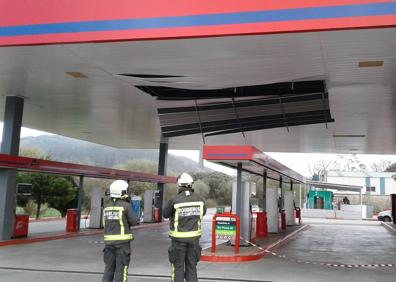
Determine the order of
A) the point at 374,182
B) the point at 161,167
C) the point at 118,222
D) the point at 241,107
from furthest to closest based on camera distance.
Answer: the point at 374,182 < the point at 161,167 < the point at 241,107 < the point at 118,222

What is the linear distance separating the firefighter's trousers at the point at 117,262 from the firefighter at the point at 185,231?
0.68 metres

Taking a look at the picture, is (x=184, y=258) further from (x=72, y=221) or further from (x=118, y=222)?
(x=72, y=221)

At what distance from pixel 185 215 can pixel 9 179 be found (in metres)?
9.94

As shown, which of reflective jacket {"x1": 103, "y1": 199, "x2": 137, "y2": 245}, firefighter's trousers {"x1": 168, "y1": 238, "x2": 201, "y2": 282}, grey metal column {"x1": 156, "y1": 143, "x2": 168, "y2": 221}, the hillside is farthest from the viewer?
the hillside

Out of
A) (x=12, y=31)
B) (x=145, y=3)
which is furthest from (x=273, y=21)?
(x=12, y=31)

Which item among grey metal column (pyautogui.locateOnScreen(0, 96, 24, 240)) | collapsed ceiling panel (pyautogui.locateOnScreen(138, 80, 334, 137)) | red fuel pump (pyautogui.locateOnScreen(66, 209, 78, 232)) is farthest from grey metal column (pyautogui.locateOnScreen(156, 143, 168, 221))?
grey metal column (pyautogui.locateOnScreen(0, 96, 24, 240))

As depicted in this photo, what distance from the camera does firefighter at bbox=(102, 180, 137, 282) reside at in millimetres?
6461

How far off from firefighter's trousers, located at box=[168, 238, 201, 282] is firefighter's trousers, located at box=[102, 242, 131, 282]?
0.68 meters

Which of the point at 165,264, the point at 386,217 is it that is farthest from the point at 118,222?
the point at 386,217

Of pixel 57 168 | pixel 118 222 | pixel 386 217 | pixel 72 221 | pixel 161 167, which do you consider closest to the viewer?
pixel 118 222

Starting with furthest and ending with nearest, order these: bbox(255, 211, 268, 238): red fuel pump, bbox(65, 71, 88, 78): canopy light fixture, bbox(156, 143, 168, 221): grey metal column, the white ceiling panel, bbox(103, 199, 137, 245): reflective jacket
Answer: bbox(156, 143, 168, 221): grey metal column
bbox(255, 211, 268, 238): red fuel pump
bbox(65, 71, 88, 78): canopy light fixture
the white ceiling panel
bbox(103, 199, 137, 245): reflective jacket

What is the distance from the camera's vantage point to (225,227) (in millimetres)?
12117

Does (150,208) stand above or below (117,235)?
above

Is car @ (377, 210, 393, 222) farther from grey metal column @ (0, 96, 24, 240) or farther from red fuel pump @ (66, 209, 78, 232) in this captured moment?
grey metal column @ (0, 96, 24, 240)
